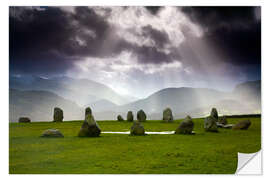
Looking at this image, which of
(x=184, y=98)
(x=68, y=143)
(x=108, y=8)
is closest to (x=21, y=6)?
(x=108, y=8)

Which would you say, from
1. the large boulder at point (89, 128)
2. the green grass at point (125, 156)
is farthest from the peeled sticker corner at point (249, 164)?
the large boulder at point (89, 128)

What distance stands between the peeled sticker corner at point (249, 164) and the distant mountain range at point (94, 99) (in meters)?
3.08

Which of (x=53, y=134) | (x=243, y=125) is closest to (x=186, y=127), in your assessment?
(x=243, y=125)

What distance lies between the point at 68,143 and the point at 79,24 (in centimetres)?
639

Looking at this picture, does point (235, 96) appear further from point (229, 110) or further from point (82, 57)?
point (82, 57)

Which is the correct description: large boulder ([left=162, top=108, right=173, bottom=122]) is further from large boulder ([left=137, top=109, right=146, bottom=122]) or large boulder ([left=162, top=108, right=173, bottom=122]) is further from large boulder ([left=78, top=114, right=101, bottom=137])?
large boulder ([left=78, top=114, right=101, bottom=137])

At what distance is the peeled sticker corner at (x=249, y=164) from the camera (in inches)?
379

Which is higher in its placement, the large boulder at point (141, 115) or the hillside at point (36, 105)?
the hillside at point (36, 105)

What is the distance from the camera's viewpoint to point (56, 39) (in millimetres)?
14250

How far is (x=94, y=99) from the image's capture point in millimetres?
18906

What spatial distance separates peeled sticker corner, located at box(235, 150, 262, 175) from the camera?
963 centimetres

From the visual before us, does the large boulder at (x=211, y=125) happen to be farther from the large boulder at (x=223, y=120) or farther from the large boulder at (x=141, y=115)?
the large boulder at (x=141, y=115)

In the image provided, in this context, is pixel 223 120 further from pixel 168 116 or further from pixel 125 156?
pixel 125 156

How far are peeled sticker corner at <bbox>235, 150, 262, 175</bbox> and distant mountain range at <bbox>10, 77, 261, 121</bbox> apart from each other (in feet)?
10.1
